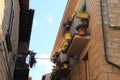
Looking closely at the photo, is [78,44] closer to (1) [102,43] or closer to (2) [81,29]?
(2) [81,29]

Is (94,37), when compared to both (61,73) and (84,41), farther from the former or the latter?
(61,73)

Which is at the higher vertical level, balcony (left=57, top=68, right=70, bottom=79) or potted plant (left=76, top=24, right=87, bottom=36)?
potted plant (left=76, top=24, right=87, bottom=36)

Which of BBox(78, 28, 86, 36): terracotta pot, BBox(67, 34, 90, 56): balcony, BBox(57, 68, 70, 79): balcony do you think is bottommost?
BBox(57, 68, 70, 79): balcony

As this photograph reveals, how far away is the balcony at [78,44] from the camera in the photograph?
10.7m

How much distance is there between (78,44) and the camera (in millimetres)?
11180

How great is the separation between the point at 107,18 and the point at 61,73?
15.0ft

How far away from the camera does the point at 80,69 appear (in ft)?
39.5

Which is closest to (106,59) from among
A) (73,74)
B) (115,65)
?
(115,65)

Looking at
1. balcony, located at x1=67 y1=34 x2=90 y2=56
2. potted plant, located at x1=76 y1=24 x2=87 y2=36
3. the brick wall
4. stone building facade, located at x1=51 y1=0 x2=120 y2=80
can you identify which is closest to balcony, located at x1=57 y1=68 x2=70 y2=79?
stone building facade, located at x1=51 y1=0 x2=120 y2=80

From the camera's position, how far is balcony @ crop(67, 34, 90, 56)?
10742 mm

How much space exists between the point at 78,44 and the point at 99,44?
1.55 meters

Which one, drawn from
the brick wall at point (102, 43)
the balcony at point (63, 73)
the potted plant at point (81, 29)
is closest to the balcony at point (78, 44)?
the potted plant at point (81, 29)

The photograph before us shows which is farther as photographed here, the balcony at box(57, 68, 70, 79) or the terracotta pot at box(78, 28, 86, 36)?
the balcony at box(57, 68, 70, 79)

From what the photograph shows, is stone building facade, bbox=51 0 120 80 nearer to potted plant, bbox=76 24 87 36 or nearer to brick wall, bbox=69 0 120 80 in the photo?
brick wall, bbox=69 0 120 80
